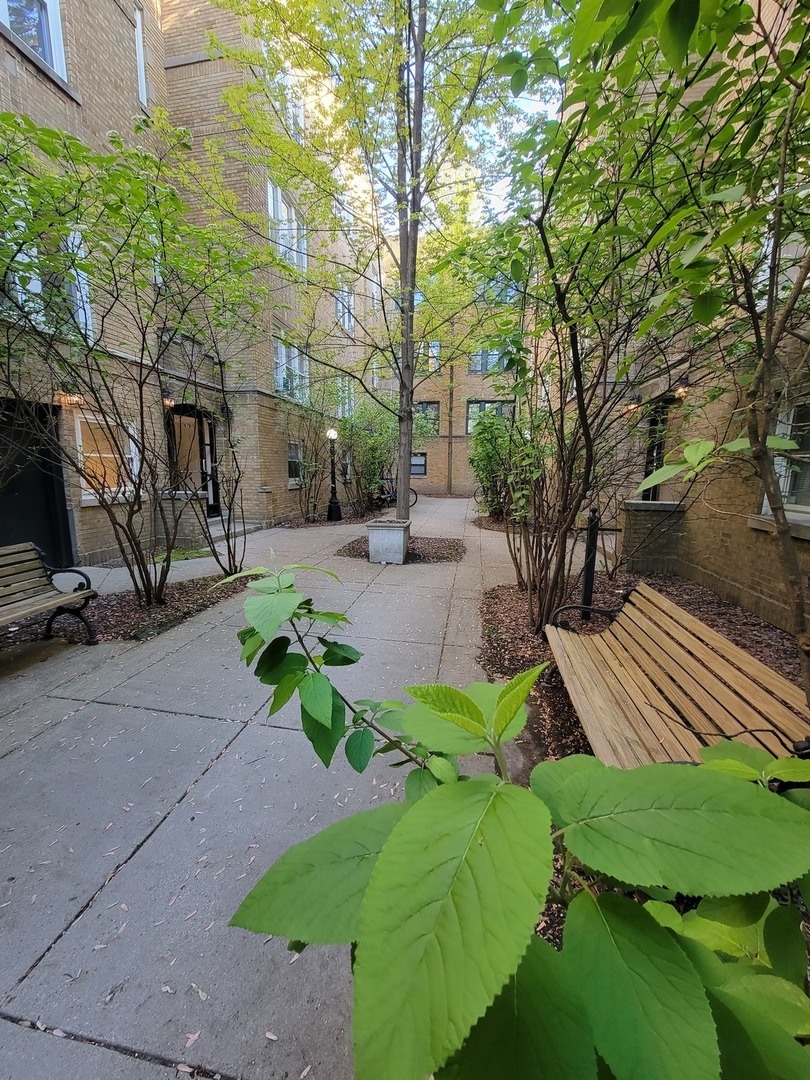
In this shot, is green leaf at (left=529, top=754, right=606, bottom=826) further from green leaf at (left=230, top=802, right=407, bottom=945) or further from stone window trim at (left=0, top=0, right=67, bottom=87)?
stone window trim at (left=0, top=0, right=67, bottom=87)

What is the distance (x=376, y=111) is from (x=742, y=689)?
7686 millimetres

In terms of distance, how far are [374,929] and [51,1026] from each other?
6.01ft

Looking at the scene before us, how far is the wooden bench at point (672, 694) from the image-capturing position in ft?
5.98

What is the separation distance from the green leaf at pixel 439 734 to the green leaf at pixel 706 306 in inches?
43.6

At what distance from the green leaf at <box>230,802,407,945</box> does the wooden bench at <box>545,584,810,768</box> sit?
149cm

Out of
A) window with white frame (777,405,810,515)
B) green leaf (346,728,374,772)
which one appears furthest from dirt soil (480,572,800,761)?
green leaf (346,728,374,772)

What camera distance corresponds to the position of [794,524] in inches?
169

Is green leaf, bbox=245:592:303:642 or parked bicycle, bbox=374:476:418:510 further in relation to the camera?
parked bicycle, bbox=374:476:418:510

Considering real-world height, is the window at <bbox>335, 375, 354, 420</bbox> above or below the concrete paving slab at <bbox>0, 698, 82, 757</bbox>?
above

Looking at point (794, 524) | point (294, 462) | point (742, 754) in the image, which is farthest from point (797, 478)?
point (294, 462)

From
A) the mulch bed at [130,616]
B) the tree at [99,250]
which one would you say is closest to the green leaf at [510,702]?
the tree at [99,250]

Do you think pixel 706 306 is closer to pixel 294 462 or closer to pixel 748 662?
pixel 748 662

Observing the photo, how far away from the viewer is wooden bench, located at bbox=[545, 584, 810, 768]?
1.82 metres

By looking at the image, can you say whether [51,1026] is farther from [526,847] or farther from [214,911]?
[526,847]
